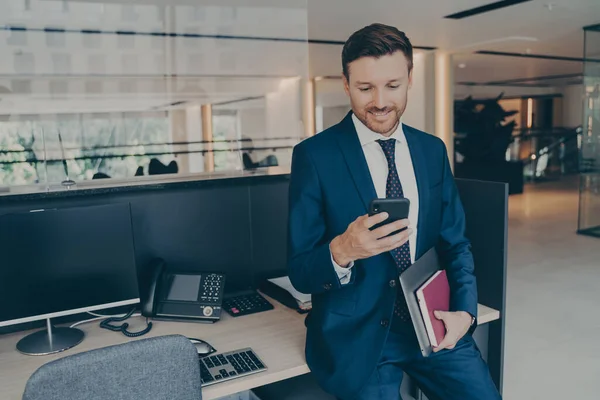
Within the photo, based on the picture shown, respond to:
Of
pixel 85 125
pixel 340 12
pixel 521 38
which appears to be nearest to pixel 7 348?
pixel 340 12

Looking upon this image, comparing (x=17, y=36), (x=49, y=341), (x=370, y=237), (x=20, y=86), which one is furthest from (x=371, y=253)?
(x=20, y=86)

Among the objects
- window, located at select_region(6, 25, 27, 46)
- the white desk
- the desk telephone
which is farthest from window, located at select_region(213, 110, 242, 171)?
the white desk

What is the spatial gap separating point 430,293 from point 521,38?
8.56 metres

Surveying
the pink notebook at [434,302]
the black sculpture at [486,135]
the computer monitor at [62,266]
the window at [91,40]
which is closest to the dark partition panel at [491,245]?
the pink notebook at [434,302]

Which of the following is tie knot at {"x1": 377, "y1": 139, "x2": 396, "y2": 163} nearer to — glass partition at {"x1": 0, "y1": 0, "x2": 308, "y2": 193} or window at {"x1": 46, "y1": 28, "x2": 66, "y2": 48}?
glass partition at {"x1": 0, "y1": 0, "x2": 308, "y2": 193}

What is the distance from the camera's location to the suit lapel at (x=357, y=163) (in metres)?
1.51

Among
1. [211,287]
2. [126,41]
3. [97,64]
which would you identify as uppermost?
[126,41]

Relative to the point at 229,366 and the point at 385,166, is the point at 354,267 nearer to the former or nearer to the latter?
the point at 385,166

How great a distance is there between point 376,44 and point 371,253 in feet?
1.84

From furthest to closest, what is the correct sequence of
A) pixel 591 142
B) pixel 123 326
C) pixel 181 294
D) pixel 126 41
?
pixel 126 41, pixel 591 142, pixel 181 294, pixel 123 326

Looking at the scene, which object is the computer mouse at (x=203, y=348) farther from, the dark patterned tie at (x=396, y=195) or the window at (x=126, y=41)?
the window at (x=126, y=41)

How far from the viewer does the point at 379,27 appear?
4.79ft

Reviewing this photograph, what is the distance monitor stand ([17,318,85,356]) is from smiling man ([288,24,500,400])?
87cm

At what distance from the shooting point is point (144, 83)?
35.6 ft
